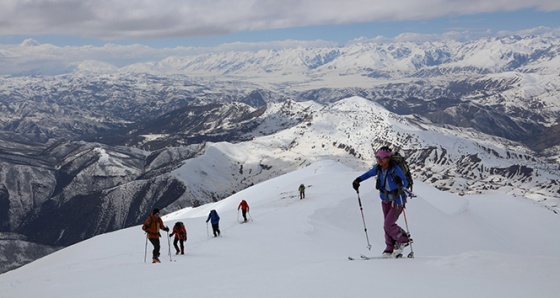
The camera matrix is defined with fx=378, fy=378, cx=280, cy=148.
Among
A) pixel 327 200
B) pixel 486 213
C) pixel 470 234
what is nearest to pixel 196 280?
pixel 327 200

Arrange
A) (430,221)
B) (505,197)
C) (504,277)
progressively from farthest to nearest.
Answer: (505,197) < (430,221) < (504,277)

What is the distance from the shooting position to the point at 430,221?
42250 millimetres

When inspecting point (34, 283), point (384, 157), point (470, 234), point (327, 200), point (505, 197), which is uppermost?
point (384, 157)

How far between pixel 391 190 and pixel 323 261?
4052mm

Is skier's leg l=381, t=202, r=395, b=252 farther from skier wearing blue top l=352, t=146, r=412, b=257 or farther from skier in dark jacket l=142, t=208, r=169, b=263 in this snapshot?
skier in dark jacket l=142, t=208, r=169, b=263

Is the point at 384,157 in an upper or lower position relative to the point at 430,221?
upper

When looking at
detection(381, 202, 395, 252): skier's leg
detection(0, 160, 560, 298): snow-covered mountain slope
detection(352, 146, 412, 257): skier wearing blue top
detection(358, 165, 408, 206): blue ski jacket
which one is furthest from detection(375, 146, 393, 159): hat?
detection(0, 160, 560, 298): snow-covered mountain slope

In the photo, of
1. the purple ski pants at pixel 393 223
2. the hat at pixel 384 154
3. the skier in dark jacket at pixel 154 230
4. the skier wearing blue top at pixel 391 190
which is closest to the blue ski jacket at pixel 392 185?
the skier wearing blue top at pixel 391 190

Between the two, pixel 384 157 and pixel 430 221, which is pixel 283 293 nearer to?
pixel 384 157

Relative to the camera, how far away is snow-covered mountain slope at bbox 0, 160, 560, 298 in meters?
10.5

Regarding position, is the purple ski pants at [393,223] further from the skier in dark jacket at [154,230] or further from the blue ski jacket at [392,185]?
the skier in dark jacket at [154,230]

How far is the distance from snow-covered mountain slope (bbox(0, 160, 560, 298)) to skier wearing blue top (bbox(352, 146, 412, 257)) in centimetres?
127

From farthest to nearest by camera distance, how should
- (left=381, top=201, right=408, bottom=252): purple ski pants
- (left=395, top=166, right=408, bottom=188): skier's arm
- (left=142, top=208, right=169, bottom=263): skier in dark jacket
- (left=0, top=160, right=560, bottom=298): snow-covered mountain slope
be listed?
(left=142, top=208, right=169, bottom=263): skier in dark jacket → (left=381, top=201, right=408, bottom=252): purple ski pants → (left=395, top=166, right=408, bottom=188): skier's arm → (left=0, top=160, right=560, bottom=298): snow-covered mountain slope

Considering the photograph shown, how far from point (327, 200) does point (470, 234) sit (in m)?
16.9
